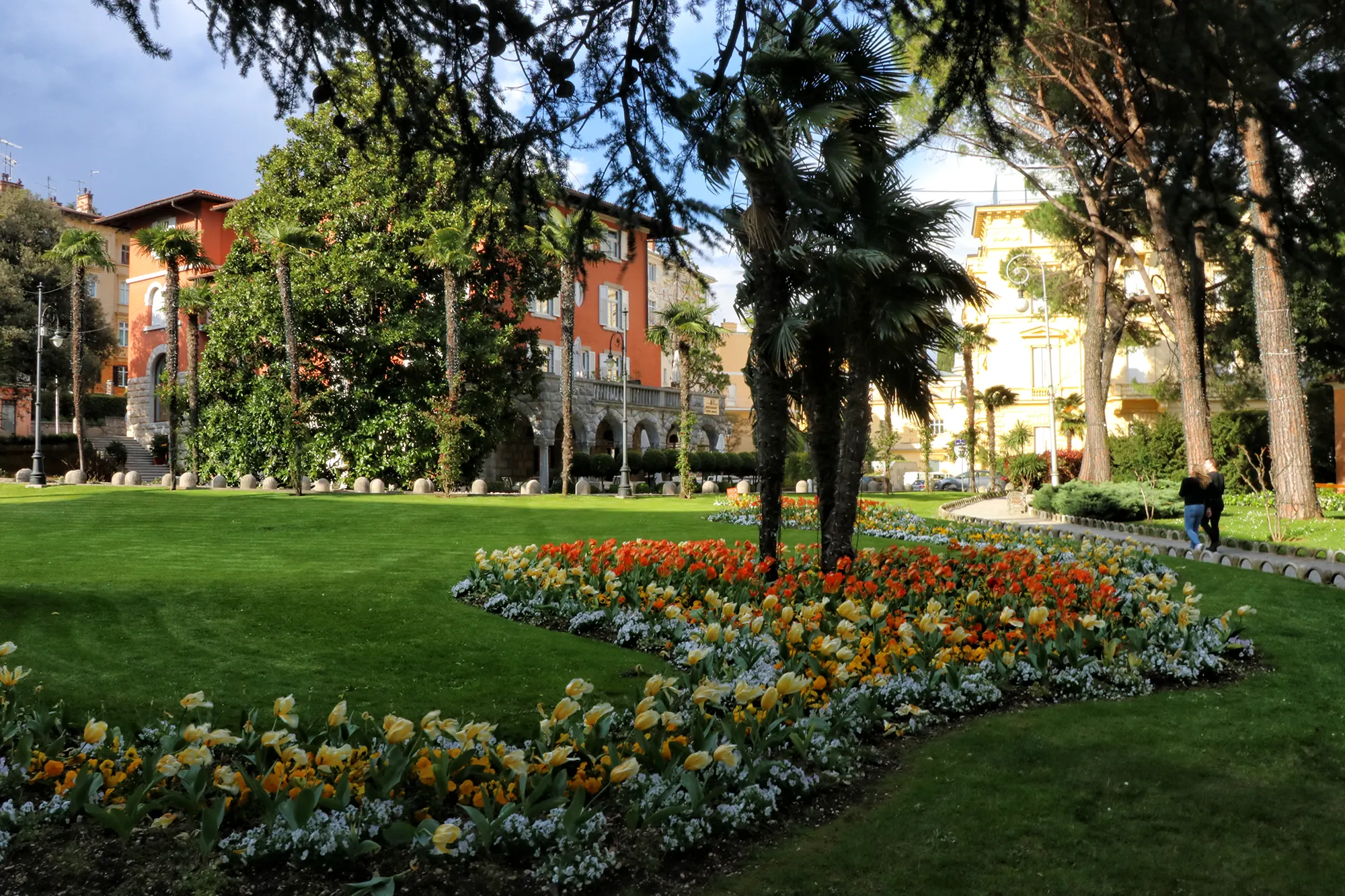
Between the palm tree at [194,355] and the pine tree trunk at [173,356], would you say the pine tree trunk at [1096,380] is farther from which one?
the palm tree at [194,355]

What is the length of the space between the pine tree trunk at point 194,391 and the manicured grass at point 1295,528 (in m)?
28.1

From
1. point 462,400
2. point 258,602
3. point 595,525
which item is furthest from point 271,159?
point 258,602

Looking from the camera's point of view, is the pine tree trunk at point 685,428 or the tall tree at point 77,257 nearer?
the pine tree trunk at point 685,428

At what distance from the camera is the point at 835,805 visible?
14.6 ft

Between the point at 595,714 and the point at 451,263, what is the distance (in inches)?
957

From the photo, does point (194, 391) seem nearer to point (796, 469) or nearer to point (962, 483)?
point (796, 469)

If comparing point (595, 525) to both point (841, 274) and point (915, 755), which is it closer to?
point (841, 274)

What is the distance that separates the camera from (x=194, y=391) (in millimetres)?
30844

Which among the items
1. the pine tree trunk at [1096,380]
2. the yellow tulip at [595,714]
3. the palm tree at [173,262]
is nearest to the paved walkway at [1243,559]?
the pine tree trunk at [1096,380]

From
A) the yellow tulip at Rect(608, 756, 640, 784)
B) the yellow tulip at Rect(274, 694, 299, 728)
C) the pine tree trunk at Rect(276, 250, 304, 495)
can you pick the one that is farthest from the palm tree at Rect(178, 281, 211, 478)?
the yellow tulip at Rect(608, 756, 640, 784)

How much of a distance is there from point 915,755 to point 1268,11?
375 centimetres

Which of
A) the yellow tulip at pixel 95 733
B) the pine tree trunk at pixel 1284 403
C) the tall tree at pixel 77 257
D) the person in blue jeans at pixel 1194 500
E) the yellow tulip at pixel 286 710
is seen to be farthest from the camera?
the tall tree at pixel 77 257

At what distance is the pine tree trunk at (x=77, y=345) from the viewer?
36.9 meters

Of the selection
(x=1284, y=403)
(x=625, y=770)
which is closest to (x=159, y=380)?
(x=1284, y=403)
